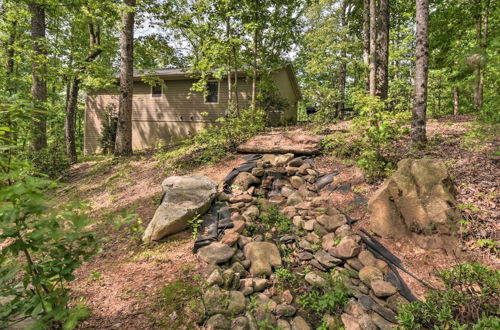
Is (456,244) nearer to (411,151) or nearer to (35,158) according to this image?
(411,151)

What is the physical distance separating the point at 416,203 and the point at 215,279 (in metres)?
3.22

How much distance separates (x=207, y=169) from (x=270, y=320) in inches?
172

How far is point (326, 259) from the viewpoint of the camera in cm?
343

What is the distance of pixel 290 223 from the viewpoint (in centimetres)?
426

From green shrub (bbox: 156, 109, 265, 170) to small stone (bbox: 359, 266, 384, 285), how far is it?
4.70 m

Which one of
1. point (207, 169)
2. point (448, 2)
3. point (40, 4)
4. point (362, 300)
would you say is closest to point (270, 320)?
point (362, 300)

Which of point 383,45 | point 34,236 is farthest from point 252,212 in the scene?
point 383,45

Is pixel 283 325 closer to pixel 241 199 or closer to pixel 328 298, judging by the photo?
pixel 328 298

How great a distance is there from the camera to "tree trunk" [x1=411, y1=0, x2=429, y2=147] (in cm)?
539

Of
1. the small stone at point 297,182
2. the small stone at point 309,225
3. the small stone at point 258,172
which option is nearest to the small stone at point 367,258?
the small stone at point 309,225

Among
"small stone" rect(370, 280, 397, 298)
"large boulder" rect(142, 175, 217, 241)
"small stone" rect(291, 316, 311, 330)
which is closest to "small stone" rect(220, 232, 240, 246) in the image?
"large boulder" rect(142, 175, 217, 241)

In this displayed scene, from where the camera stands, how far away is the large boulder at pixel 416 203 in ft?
11.3

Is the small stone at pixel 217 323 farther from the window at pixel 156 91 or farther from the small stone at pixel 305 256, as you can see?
the window at pixel 156 91

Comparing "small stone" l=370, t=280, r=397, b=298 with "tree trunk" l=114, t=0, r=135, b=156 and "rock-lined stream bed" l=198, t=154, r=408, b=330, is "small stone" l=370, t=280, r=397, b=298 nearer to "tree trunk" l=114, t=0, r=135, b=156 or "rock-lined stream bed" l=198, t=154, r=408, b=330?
"rock-lined stream bed" l=198, t=154, r=408, b=330
